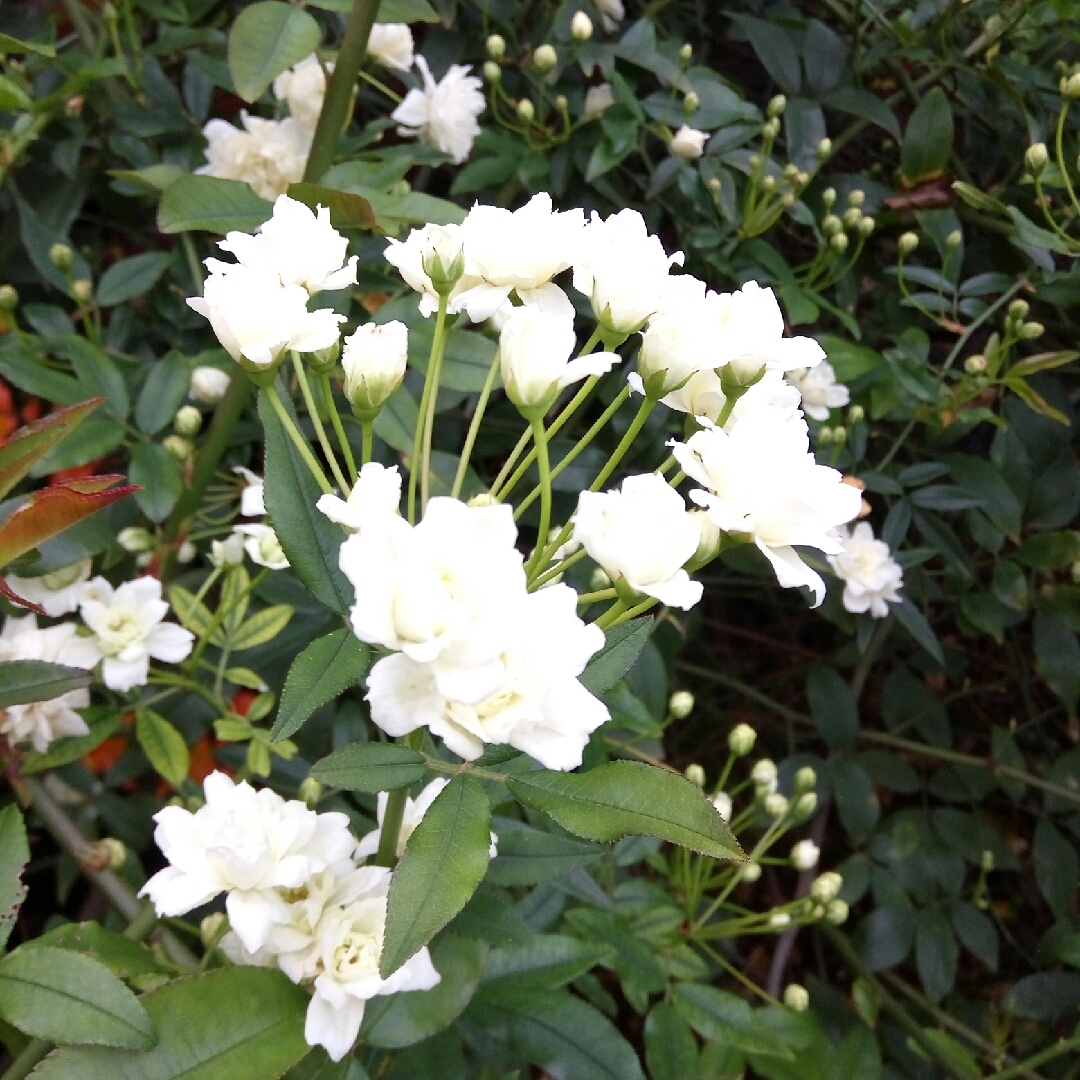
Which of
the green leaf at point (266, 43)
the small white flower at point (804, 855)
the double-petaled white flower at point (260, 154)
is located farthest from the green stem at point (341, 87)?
the small white flower at point (804, 855)

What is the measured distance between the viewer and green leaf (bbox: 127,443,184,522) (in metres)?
0.97

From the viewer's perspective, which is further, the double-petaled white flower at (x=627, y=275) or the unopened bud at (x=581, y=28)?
the unopened bud at (x=581, y=28)

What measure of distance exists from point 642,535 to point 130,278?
3.07 feet

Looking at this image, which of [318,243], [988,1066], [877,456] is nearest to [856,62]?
[877,456]

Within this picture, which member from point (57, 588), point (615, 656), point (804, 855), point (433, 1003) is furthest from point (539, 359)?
point (804, 855)

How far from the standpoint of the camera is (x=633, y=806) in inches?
19.9

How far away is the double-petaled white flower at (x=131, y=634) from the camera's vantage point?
2.88 ft

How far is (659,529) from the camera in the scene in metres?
0.48

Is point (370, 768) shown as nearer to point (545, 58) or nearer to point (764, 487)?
point (764, 487)

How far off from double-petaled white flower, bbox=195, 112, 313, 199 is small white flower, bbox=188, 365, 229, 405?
223 mm

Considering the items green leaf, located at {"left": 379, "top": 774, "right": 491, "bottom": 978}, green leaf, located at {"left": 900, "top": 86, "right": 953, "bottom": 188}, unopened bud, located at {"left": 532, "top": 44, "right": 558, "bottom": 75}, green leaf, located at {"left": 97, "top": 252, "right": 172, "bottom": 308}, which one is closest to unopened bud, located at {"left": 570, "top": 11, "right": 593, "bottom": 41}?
unopened bud, located at {"left": 532, "top": 44, "right": 558, "bottom": 75}

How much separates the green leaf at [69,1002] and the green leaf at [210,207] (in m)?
0.62

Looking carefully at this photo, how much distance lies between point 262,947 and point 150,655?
35 cm

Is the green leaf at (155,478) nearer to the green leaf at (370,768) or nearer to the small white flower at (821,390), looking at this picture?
the green leaf at (370,768)
